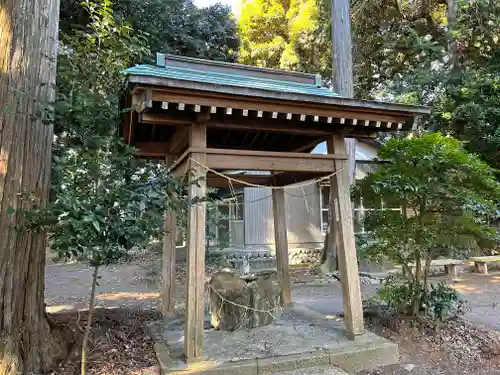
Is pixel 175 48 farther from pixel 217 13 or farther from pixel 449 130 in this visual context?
pixel 449 130

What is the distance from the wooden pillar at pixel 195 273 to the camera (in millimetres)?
3648

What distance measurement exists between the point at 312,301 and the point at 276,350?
3.45 meters

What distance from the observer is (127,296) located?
26.7 feet

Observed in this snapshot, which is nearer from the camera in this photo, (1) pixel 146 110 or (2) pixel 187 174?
(1) pixel 146 110

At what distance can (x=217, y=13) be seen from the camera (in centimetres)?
1173

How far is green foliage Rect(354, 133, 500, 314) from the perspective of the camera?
447cm

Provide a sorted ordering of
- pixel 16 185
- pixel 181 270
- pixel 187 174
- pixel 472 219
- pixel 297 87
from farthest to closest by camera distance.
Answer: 1. pixel 181 270
2. pixel 297 87
3. pixel 472 219
4. pixel 187 174
5. pixel 16 185

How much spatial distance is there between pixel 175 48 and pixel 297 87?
18.6ft

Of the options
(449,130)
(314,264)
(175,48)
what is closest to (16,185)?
(175,48)

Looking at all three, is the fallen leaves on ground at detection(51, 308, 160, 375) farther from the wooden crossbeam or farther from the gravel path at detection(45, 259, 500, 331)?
the wooden crossbeam

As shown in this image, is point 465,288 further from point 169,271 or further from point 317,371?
point 169,271

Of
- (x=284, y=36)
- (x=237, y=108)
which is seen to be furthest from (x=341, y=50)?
(x=237, y=108)

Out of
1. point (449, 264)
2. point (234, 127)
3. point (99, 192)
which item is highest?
point (234, 127)

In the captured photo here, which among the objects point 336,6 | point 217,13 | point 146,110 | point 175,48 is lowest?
point 146,110
